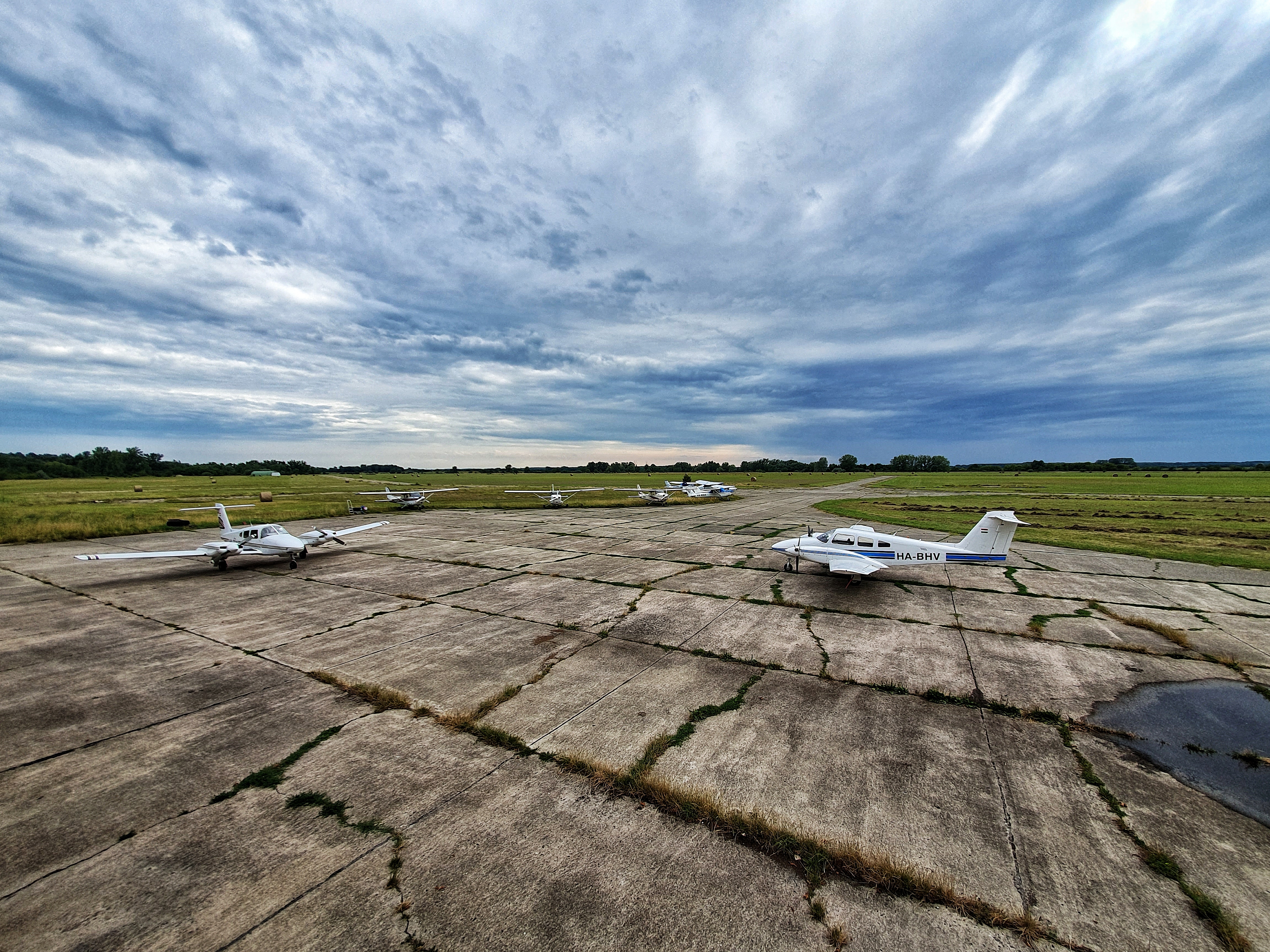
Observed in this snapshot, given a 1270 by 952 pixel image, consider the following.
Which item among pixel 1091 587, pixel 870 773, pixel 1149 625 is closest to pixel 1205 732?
pixel 1149 625

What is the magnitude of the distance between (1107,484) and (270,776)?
119896 mm

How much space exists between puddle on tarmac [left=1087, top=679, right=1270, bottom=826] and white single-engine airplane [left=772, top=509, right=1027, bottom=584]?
577 cm

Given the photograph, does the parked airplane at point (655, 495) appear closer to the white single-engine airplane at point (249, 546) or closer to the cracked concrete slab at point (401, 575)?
the cracked concrete slab at point (401, 575)

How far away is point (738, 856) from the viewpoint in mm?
4711

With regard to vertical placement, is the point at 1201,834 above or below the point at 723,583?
below

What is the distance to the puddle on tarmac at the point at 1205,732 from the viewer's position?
19.6 feet

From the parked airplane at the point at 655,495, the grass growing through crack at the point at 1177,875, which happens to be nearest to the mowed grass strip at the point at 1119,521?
the parked airplane at the point at 655,495

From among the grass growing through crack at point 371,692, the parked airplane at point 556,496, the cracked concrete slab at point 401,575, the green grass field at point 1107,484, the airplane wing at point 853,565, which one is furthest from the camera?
the green grass field at point 1107,484

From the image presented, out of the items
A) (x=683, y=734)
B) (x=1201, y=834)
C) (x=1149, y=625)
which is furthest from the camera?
(x=1149, y=625)

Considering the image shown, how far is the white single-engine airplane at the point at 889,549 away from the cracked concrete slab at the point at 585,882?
1101 cm

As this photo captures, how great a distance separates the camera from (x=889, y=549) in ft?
49.3

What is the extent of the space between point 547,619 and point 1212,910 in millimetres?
11078

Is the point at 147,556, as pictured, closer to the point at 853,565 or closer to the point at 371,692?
→ the point at 371,692

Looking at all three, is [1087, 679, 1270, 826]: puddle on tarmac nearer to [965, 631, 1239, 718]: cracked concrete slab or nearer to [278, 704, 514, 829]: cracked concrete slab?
[965, 631, 1239, 718]: cracked concrete slab
